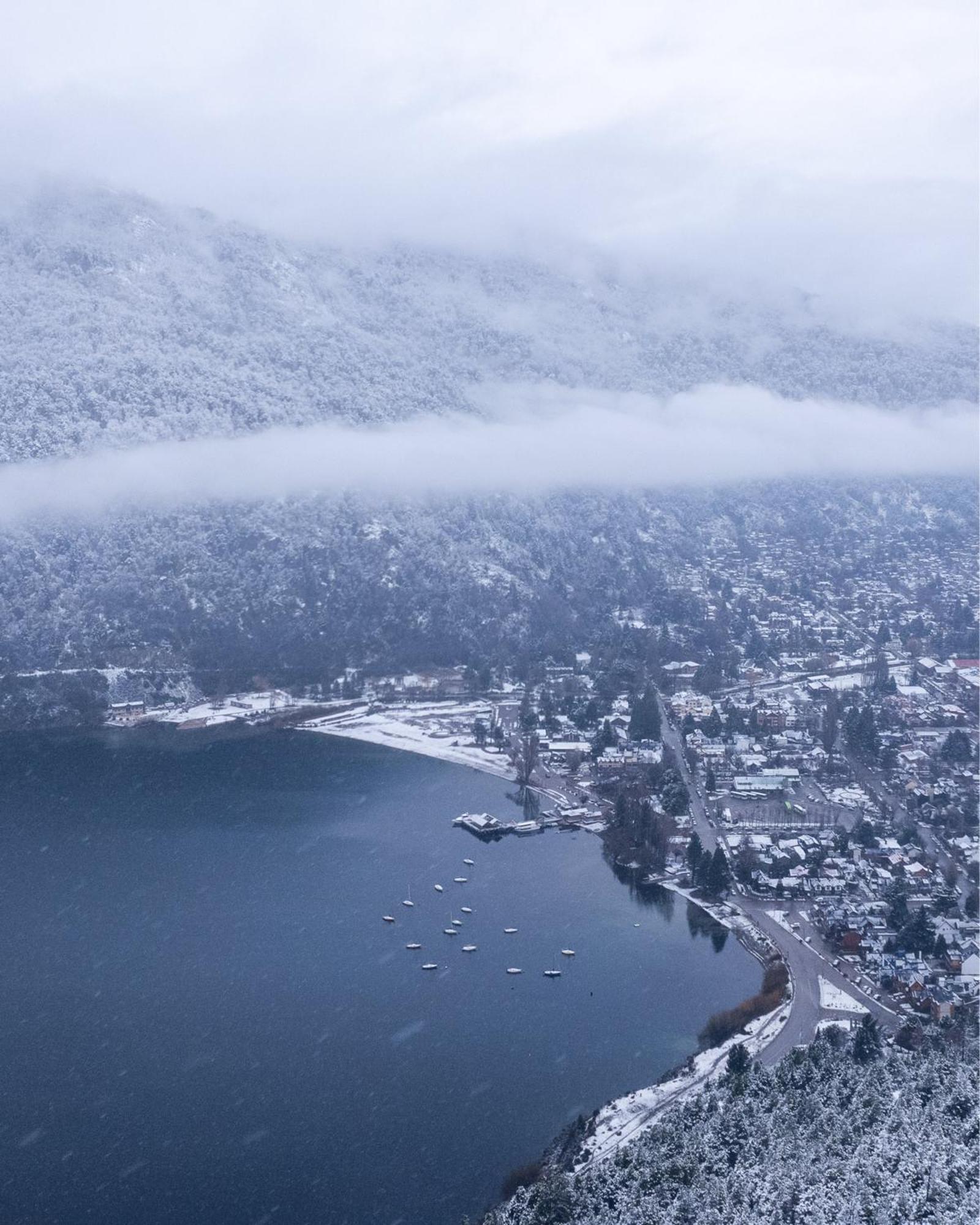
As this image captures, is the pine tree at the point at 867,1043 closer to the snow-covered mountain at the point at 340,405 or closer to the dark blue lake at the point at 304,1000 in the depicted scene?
the dark blue lake at the point at 304,1000

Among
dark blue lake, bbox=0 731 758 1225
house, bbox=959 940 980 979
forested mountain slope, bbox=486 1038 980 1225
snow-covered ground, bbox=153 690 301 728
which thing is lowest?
dark blue lake, bbox=0 731 758 1225

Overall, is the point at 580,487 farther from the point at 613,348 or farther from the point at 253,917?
the point at 253,917

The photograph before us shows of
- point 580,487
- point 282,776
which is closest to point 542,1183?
point 282,776

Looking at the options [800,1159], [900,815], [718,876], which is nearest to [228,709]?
[718,876]

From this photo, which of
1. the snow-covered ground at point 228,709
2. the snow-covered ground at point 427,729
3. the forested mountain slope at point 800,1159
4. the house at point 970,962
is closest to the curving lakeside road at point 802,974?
the house at point 970,962

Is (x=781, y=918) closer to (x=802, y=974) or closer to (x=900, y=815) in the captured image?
(x=802, y=974)

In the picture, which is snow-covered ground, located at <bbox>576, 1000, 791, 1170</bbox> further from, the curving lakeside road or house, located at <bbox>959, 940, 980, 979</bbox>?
house, located at <bbox>959, 940, 980, 979</bbox>

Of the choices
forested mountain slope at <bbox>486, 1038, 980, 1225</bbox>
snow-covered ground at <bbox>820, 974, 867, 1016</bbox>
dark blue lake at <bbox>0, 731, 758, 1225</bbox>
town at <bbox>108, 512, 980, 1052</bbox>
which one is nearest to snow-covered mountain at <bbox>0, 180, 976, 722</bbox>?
town at <bbox>108, 512, 980, 1052</bbox>
